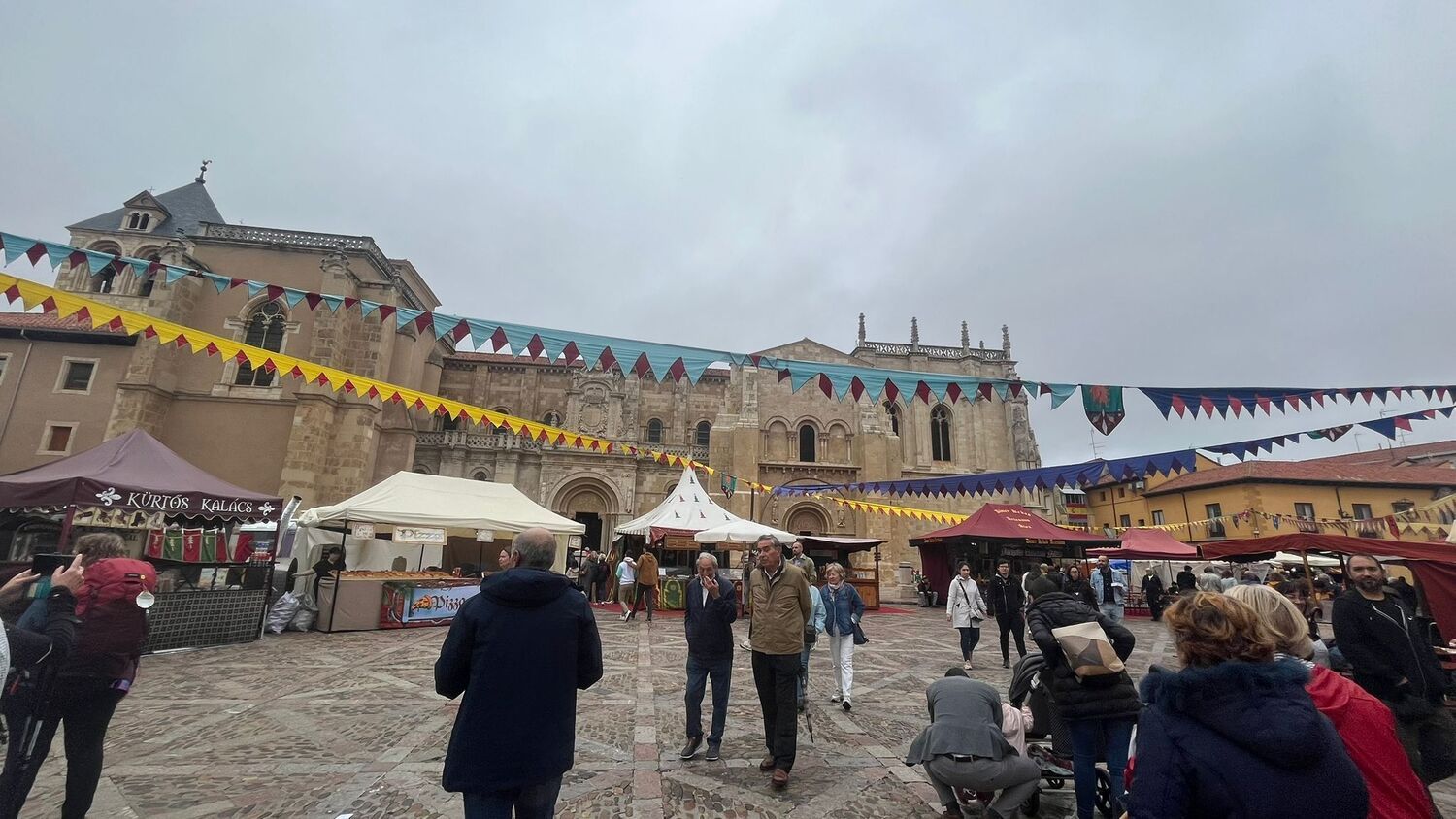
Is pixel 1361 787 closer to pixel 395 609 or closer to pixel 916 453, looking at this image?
pixel 395 609

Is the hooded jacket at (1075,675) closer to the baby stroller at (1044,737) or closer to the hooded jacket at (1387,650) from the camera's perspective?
the baby stroller at (1044,737)

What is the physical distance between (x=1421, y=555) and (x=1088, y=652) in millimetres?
9102

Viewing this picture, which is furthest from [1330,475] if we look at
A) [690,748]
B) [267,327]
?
[267,327]

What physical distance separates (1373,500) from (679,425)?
3100 centimetres

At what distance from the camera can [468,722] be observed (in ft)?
8.25

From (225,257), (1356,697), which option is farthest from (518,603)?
(225,257)

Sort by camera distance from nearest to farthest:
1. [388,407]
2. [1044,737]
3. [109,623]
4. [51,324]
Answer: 1. [109,623]
2. [1044,737]
3. [51,324]
4. [388,407]

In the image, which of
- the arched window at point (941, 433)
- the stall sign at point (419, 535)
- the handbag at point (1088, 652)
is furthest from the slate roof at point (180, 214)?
the arched window at point (941, 433)

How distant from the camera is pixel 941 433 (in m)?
28.8

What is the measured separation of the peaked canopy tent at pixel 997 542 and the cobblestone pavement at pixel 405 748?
349 inches

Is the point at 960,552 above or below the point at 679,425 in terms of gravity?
below

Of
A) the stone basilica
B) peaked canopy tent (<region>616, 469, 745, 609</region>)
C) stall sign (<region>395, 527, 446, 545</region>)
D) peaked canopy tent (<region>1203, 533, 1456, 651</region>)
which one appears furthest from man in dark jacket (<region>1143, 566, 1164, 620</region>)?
stall sign (<region>395, 527, 446, 545</region>)

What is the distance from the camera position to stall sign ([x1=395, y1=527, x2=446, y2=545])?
12.6 m

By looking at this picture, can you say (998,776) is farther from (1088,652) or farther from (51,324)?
(51,324)
